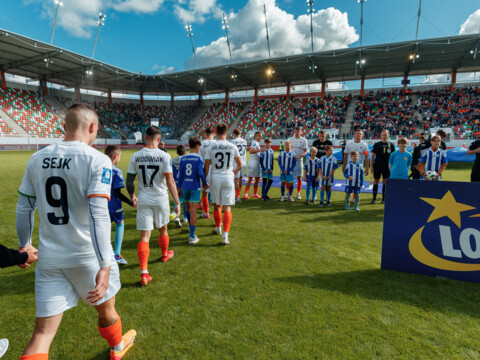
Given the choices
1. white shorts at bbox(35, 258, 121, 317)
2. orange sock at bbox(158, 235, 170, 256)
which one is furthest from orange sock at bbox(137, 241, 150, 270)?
white shorts at bbox(35, 258, 121, 317)

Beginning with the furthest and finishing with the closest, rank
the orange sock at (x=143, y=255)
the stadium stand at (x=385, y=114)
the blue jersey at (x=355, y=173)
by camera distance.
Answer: the stadium stand at (x=385, y=114) → the blue jersey at (x=355, y=173) → the orange sock at (x=143, y=255)

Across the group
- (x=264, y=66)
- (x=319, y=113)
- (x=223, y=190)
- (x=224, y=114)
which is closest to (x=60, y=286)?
(x=223, y=190)

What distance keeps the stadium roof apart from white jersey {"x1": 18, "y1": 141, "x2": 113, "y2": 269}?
108 feet

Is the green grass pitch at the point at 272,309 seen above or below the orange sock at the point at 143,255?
below

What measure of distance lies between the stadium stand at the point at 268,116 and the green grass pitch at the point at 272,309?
109 feet

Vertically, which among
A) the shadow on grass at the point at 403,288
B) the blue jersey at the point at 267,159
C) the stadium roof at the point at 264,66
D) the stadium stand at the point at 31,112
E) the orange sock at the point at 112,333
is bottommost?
the shadow on grass at the point at 403,288

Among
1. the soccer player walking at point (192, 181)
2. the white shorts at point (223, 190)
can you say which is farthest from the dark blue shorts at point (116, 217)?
the white shorts at point (223, 190)

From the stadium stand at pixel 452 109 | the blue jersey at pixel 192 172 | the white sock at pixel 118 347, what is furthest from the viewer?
the stadium stand at pixel 452 109

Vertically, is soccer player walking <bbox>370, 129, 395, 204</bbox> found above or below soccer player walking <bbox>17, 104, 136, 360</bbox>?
above

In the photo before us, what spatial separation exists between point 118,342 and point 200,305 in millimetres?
968

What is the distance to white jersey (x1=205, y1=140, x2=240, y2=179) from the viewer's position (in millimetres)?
4582

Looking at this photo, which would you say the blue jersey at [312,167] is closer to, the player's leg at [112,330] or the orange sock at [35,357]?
the player's leg at [112,330]

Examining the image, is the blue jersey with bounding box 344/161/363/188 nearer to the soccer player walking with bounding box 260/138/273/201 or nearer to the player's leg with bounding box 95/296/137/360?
the soccer player walking with bounding box 260/138/273/201

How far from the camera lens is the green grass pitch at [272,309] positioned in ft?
7.24
